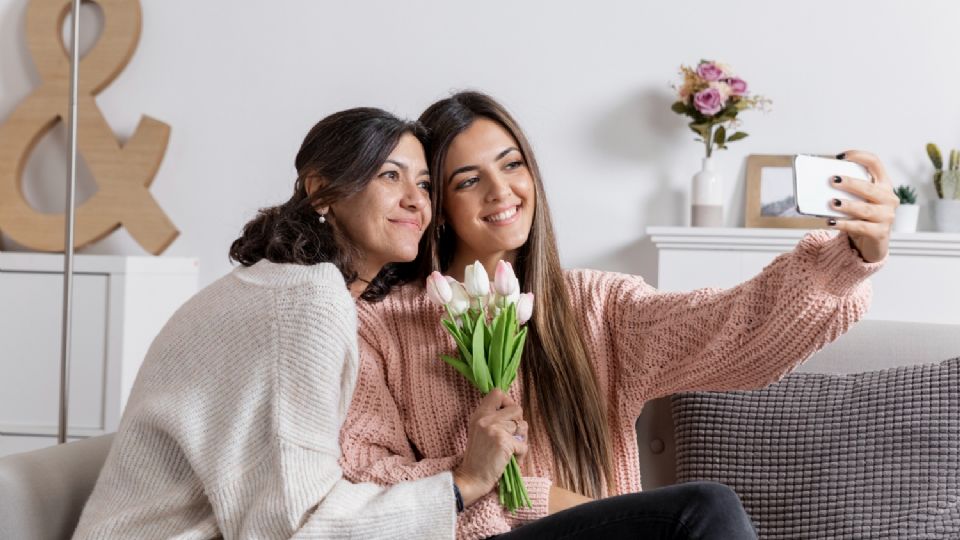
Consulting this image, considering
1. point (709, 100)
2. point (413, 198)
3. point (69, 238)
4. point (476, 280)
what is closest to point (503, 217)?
point (413, 198)

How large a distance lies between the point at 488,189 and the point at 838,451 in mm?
728

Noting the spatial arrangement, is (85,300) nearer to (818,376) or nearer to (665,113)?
(665,113)

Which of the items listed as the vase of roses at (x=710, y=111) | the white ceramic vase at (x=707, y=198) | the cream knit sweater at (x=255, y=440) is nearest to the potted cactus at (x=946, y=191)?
the vase of roses at (x=710, y=111)

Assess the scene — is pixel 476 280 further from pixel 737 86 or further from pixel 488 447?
pixel 737 86

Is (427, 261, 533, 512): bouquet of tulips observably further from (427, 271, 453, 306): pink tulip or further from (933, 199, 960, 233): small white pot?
(933, 199, 960, 233): small white pot

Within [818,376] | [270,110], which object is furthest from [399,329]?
[270,110]

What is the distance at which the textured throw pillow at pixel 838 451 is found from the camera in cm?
179

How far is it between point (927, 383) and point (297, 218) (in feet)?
3.46

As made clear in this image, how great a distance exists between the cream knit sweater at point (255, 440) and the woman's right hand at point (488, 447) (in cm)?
6

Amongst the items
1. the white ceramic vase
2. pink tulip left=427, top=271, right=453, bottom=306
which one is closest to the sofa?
pink tulip left=427, top=271, right=453, bottom=306

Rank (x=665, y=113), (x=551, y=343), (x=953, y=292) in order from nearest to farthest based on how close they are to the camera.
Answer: (x=551, y=343) < (x=953, y=292) < (x=665, y=113)

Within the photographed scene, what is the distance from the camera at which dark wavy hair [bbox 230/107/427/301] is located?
5.92 ft

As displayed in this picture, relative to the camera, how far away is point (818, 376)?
196cm

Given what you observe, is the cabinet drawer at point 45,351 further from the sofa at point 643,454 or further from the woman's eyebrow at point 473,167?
the woman's eyebrow at point 473,167
